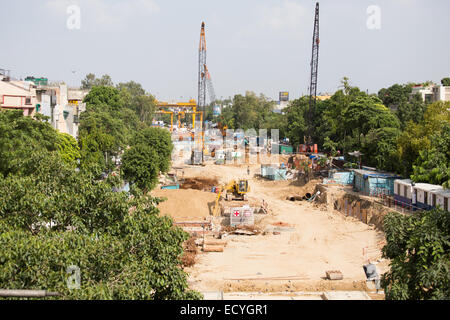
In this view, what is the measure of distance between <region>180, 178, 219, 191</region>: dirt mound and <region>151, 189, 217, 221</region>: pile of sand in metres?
9.83

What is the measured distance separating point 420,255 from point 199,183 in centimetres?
3864

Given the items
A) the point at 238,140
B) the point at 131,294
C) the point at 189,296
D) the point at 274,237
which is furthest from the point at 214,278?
the point at 238,140

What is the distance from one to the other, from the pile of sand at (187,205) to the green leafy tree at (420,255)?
20.3 metres

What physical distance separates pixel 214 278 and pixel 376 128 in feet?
105

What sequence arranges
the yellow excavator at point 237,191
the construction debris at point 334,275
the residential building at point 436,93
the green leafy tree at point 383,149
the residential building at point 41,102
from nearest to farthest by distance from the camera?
1. the construction debris at point 334,275
2. the residential building at point 41,102
3. the green leafy tree at point 383,149
4. the yellow excavator at point 237,191
5. the residential building at point 436,93

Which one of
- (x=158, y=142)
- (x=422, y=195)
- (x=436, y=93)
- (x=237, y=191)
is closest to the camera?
(x=422, y=195)

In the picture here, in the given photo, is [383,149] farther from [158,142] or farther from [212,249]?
[212,249]

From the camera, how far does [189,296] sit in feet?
33.9

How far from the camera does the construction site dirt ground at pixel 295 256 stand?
1919 centimetres

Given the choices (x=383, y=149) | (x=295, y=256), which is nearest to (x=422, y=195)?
(x=295, y=256)

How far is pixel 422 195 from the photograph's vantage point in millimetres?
26734

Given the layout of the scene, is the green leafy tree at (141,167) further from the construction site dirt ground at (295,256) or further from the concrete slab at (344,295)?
the concrete slab at (344,295)

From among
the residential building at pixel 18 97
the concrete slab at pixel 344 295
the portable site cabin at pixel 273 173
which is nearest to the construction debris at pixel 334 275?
the concrete slab at pixel 344 295

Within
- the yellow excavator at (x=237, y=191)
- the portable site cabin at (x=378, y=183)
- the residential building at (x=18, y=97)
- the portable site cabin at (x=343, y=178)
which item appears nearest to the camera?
the residential building at (x=18, y=97)
